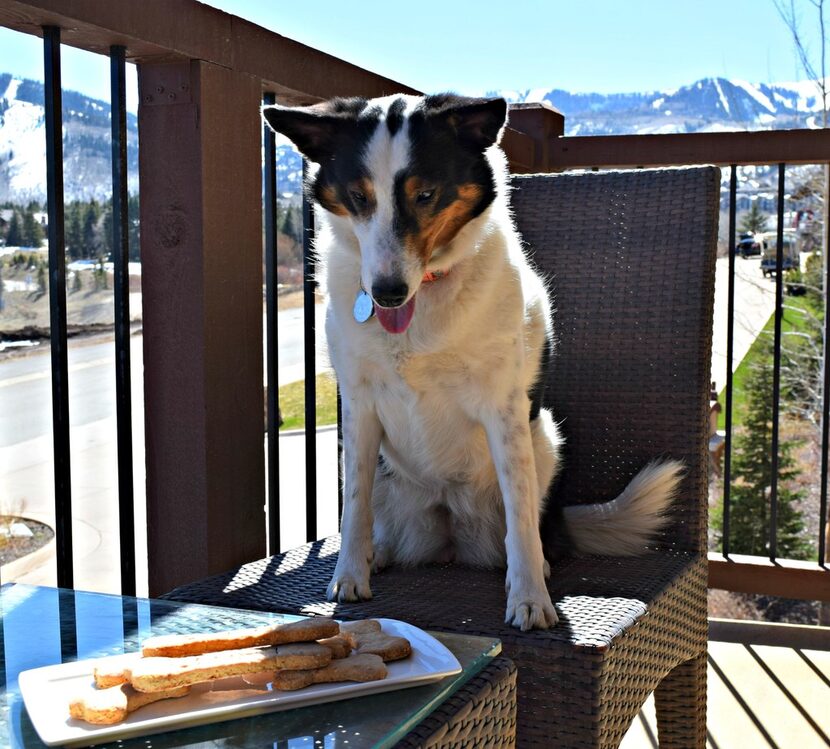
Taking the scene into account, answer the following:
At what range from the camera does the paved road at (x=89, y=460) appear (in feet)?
44.3

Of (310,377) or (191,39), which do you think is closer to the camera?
(191,39)

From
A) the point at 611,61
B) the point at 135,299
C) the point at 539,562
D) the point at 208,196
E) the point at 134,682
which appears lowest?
the point at 539,562

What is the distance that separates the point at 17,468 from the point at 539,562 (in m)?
16.1

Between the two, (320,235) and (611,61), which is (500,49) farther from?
(320,235)

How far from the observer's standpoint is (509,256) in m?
1.81

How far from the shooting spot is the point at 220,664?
85 centimetres

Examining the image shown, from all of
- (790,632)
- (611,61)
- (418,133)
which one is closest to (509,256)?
(418,133)

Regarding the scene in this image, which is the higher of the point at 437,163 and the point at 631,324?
the point at 437,163

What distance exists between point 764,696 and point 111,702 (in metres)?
2.03

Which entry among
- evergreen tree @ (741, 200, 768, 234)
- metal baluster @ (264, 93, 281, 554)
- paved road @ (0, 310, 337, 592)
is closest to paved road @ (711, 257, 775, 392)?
evergreen tree @ (741, 200, 768, 234)

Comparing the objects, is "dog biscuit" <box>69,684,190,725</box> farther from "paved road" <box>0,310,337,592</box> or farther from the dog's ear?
"paved road" <box>0,310,337,592</box>

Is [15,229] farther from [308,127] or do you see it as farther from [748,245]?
[748,245]

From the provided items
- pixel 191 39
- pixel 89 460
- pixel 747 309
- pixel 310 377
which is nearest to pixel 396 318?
pixel 191 39

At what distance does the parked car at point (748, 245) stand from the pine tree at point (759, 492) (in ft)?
21.2
